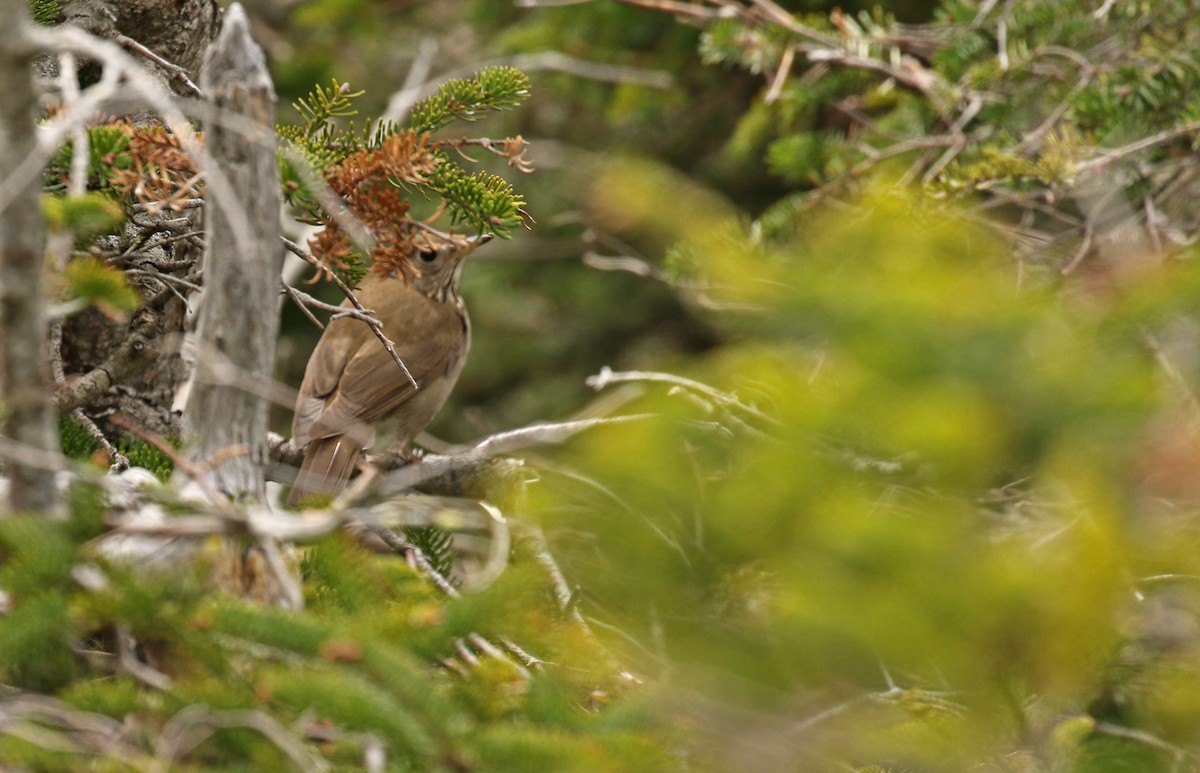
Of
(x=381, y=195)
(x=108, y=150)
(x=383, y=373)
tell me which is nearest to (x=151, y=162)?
(x=108, y=150)

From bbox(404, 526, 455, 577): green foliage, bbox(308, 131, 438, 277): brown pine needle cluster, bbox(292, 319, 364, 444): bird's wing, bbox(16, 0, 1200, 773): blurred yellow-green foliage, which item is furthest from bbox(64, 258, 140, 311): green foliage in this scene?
bbox(292, 319, 364, 444): bird's wing

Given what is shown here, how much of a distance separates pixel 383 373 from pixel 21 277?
12.5ft

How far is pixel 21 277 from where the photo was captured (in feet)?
6.36

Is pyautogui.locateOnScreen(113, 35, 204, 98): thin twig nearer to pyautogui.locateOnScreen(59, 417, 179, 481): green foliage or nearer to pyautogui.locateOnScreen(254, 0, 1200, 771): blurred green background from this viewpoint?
pyautogui.locateOnScreen(59, 417, 179, 481): green foliage

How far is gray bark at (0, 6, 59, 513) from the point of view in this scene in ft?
6.33

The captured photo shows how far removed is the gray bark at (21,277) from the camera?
1931 mm

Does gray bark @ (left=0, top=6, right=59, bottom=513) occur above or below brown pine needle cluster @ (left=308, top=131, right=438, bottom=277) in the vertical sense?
above

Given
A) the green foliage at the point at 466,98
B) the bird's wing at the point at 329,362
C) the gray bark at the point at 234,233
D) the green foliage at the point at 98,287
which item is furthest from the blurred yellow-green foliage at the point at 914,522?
the bird's wing at the point at 329,362

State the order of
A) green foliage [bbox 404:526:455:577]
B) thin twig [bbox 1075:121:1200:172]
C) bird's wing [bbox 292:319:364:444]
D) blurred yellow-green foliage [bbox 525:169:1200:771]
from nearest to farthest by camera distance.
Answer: blurred yellow-green foliage [bbox 525:169:1200:771] < green foliage [bbox 404:526:455:577] < thin twig [bbox 1075:121:1200:172] < bird's wing [bbox 292:319:364:444]

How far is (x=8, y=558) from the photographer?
6.80 feet

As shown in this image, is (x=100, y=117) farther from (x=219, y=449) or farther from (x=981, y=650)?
(x=981, y=650)

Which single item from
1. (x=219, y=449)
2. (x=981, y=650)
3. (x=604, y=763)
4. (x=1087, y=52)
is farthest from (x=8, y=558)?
(x=1087, y=52)

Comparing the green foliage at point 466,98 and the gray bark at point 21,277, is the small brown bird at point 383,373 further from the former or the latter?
the gray bark at point 21,277

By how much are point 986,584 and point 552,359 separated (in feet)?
20.7
